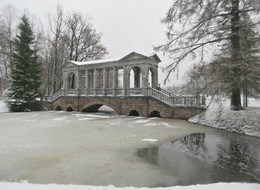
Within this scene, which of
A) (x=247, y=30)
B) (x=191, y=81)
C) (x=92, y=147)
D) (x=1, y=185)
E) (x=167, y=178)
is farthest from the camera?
(x=191, y=81)

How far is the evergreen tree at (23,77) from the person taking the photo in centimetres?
1922

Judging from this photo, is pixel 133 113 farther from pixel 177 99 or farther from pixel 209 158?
pixel 209 158

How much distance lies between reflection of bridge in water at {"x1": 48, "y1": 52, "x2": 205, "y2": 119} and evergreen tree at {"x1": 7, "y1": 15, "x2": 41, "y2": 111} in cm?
261

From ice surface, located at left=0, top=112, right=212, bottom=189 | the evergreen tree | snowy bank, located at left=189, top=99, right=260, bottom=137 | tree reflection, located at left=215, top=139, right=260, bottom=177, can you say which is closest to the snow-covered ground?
snowy bank, located at left=189, top=99, right=260, bottom=137

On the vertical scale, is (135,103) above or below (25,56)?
below

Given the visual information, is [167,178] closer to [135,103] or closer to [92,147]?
[92,147]

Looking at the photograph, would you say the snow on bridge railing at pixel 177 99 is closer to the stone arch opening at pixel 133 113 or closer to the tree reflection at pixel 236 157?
the stone arch opening at pixel 133 113

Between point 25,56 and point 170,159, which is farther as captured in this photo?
point 25,56

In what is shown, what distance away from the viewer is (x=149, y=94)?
14242 mm

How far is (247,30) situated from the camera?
7.01 meters

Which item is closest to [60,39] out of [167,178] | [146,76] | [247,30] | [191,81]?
[146,76]

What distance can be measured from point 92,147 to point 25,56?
19565mm

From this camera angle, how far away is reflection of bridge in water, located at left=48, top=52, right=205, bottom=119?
1291cm

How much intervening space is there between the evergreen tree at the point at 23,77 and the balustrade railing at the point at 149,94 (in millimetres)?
2265
